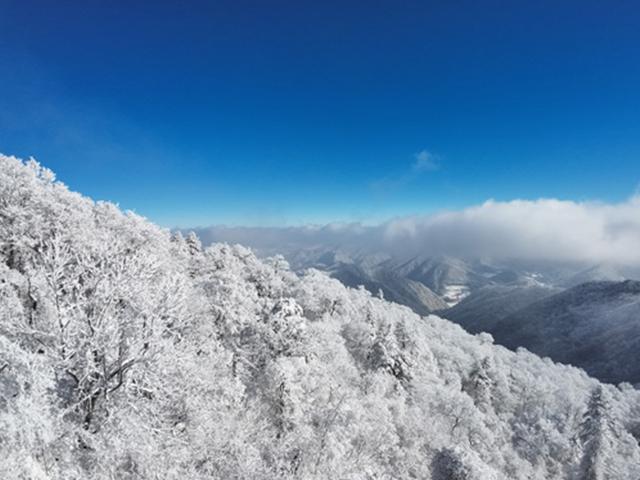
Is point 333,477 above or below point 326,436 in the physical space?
below

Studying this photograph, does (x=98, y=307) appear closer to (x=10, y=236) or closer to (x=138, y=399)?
(x=138, y=399)

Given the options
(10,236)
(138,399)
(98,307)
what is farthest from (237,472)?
(10,236)

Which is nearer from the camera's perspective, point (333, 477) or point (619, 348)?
point (333, 477)

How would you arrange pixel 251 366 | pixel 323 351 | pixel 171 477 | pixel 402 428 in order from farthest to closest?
→ 1. pixel 323 351
2. pixel 402 428
3. pixel 251 366
4. pixel 171 477

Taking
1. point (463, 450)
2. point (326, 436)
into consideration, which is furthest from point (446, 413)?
point (326, 436)

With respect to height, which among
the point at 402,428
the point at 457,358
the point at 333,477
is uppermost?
the point at 333,477

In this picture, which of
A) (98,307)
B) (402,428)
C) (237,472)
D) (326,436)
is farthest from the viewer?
(402,428)

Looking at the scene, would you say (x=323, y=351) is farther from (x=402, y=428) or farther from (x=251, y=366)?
(x=251, y=366)
